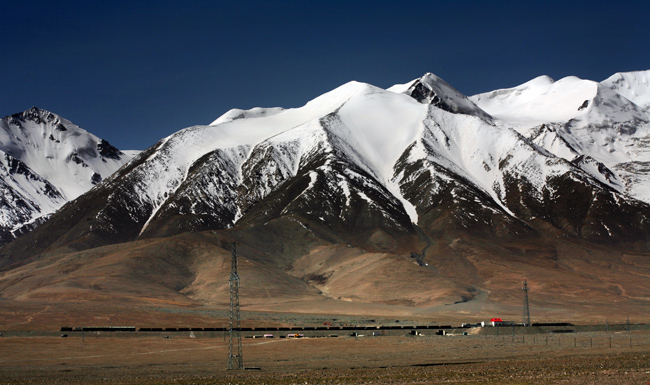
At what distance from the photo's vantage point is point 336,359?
81375 millimetres

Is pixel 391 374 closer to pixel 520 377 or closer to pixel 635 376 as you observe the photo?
pixel 520 377

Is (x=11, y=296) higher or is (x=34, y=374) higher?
(x=11, y=296)

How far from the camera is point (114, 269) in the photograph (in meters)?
195

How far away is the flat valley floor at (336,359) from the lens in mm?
60438

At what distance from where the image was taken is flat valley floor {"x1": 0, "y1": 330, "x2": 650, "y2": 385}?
60438mm

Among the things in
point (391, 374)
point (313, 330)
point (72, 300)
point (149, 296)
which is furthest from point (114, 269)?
point (391, 374)

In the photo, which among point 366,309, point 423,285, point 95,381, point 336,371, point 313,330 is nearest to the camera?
point 95,381

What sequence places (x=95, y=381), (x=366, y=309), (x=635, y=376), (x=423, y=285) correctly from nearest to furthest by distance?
(x=635, y=376)
(x=95, y=381)
(x=366, y=309)
(x=423, y=285)

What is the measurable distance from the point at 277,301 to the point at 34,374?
4473 inches

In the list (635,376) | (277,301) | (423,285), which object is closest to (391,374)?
(635,376)

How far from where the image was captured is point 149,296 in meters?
175

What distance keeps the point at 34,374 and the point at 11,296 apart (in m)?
119

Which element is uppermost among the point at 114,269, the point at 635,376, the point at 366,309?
the point at 114,269

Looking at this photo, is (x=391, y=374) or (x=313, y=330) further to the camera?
(x=313, y=330)
